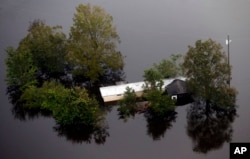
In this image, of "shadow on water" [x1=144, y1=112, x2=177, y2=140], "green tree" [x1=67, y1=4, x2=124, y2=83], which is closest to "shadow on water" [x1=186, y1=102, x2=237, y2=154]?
"shadow on water" [x1=144, y1=112, x2=177, y2=140]

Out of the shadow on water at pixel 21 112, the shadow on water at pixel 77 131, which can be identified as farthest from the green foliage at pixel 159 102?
the shadow on water at pixel 21 112

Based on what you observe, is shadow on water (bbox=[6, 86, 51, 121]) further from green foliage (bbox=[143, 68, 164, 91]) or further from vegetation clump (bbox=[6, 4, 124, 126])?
green foliage (bbox=[143, 68, 164, 91])

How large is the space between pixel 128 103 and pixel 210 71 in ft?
13.8

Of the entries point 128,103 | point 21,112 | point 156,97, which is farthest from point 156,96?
point 21,112

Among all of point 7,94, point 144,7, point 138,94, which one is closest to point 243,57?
point 138,94

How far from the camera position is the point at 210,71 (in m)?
19.4

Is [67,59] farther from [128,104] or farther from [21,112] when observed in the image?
[128,104]

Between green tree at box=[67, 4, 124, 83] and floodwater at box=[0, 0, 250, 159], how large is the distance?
83.3 inches

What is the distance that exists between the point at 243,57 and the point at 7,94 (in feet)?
45.2

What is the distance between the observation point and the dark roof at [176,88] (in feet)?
68.0

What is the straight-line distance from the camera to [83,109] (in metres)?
18.7

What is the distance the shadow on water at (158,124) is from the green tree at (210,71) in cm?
181

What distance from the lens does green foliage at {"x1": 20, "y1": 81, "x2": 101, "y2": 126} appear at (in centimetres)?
1869

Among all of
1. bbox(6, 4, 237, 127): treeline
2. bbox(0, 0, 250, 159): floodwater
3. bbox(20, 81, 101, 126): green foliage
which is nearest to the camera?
bbox(0, 0, 250, 159): floodwater
